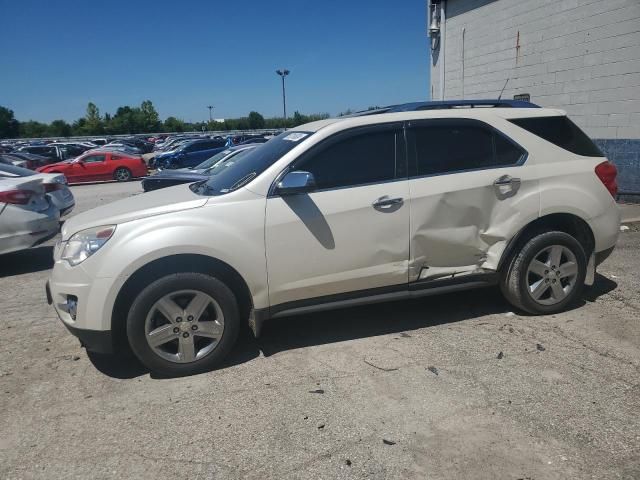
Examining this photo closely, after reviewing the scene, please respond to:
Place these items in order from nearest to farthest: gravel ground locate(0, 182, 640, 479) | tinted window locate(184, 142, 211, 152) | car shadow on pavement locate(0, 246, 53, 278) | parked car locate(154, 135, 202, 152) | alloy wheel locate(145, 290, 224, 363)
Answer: gravel ground locate(0, 182, 640, 479) → alloy wheel locate(145, 290, 224, 363) → car shadow on pavement locate(0, 246, 53, 278) → tinted window locate(184, 142, 211, 152) → parked car locate(154, 135, 202, 152)

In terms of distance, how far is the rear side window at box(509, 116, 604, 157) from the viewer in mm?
4430

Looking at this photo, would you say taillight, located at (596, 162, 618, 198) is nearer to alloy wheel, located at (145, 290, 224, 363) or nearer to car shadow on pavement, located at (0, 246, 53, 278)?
alloy wheel, located at (145, 290, 224, 363)

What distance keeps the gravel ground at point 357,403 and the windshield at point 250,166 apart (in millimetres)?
1316

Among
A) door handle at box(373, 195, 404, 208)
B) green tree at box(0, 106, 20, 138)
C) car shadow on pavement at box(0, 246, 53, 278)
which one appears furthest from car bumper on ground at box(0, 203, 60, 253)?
green tree at box(0, 106, 20, 138)

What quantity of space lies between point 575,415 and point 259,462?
1.85 m

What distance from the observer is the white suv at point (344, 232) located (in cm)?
352

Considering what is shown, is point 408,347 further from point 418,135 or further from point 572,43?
point 572,43

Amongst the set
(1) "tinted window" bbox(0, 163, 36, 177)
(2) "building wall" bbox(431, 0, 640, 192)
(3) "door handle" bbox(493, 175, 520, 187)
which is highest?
(2) "building wall" bbox(431, 0, 640, 192)

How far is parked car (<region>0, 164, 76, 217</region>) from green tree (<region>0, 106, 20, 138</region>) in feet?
283

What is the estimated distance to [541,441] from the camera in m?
2.77

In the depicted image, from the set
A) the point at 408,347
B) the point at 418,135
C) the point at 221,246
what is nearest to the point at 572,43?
the point at 418,135

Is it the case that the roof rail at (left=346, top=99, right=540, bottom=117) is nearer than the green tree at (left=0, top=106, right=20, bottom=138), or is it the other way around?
the roof rail at (left=346, top=99, right=540, bottom=117)

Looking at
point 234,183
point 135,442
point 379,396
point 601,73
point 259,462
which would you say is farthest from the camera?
point 601,73

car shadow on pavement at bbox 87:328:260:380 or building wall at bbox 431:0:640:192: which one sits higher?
building wall at bbox 431:0:640:192
